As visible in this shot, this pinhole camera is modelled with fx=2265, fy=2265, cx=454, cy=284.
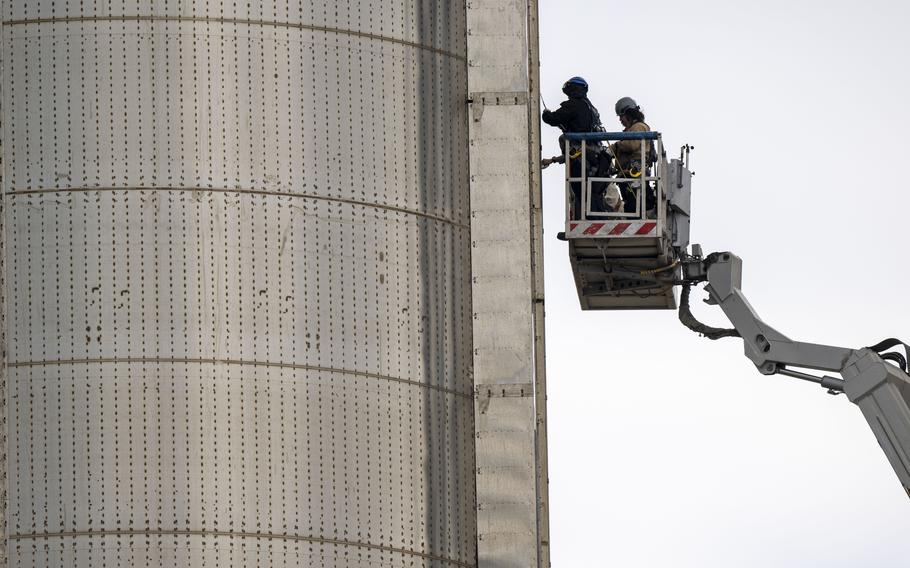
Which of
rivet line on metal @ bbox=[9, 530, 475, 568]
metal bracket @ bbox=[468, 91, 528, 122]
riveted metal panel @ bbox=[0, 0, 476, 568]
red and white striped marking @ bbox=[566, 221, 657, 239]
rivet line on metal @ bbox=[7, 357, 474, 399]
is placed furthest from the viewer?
red and white striped marking @ bbox=[566, 221, 657, 239]

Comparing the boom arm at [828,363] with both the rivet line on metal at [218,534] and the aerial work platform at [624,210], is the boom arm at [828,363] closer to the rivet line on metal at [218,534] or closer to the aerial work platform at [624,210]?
the aerial work platform at [624,210]

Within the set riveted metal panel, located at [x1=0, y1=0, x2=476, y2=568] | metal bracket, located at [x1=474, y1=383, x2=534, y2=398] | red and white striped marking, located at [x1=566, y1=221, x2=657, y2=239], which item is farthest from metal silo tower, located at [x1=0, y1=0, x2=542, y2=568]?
red and white striped marking, located at [x1=566, y1=221, x2=657, y2=239]

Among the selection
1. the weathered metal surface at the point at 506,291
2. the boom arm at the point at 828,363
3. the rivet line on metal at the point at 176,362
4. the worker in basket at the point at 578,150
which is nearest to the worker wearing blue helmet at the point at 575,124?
the worker in basket at the point at 578,150

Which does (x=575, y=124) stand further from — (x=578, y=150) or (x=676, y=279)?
(x=676, y=279)

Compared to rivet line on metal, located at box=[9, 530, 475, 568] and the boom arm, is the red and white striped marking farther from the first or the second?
rivet line on metal, located at box=[9, 530, 475, 568]

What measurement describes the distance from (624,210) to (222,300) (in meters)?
7.85

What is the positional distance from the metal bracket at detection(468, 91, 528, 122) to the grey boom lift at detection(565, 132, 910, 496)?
6.17 ft

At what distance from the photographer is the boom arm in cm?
3447

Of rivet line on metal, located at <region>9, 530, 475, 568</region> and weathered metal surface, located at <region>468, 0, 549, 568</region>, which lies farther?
weathered metal surface, located at <region>468, 0, 549, 568</region>

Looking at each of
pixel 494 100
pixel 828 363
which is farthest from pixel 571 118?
pixel 828 363

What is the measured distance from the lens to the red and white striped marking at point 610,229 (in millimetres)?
33688

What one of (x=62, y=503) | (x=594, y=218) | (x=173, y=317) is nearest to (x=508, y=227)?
(x=594, y=218)

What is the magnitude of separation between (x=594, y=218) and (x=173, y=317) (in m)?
7.84

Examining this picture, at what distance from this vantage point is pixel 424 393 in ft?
98.6
